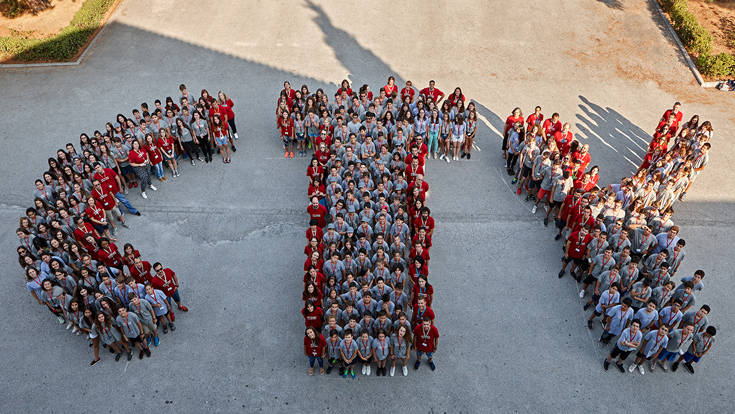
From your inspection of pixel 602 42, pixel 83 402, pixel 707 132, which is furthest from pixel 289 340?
pixel 602 42

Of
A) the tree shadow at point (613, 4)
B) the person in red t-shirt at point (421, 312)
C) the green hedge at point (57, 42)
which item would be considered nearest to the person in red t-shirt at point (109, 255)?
the person in red t-shirt at point (421, 312)

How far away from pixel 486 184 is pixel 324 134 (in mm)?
4562

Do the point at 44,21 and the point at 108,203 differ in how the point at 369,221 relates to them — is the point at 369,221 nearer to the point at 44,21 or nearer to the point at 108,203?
the point at 108,203

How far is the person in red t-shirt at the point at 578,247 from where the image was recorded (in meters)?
10.2

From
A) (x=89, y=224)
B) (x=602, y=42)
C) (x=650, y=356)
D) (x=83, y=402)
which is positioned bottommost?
(x=83, y=402)

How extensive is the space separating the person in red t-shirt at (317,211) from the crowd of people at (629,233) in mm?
5292

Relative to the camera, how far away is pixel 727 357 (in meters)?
9.49

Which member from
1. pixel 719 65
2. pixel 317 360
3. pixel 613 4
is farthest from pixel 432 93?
pixel 613 4

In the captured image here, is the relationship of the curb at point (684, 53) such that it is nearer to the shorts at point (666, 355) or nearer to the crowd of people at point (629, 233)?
the crowd of people at point (629, 233)

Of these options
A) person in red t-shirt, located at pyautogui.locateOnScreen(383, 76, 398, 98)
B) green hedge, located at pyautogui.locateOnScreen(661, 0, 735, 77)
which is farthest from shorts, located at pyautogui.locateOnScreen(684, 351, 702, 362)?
green hedge, located at pyautogui.locateOnScreen(661, 0, 735, 77)

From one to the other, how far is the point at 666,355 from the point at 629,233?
2586 mm

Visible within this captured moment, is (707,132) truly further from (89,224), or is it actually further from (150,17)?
(150,17)

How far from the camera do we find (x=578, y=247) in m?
10.3

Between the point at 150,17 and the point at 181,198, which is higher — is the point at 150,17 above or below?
above
